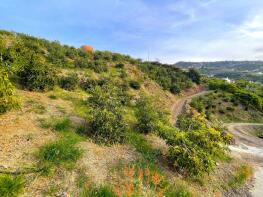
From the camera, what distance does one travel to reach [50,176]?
8039 millimetres

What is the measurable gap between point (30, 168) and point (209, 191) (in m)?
7.54

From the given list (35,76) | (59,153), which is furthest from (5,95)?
(35,76)

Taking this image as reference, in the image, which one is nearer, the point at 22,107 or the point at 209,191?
the point at 209,191

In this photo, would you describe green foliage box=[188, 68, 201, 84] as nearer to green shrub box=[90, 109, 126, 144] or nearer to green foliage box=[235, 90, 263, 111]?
green foliage box=[235, 90, 263, 111]

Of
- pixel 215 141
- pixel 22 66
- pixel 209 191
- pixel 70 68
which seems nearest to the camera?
pixel 209 191

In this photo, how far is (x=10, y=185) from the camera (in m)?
6.96

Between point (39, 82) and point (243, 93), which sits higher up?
point (39, 82)

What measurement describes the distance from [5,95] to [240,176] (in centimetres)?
1283

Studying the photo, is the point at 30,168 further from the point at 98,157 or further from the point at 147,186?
the point at 147,186

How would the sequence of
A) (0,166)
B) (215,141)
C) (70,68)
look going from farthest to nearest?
(70,68) < (215,141) < (0,166)


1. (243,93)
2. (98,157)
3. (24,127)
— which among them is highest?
(24,127)

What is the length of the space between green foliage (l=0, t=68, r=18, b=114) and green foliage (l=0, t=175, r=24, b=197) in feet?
14.4

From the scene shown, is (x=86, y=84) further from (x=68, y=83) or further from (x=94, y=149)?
(x=94, y=149)

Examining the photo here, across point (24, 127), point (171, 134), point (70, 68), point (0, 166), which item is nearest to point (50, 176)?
point (0, 166)
